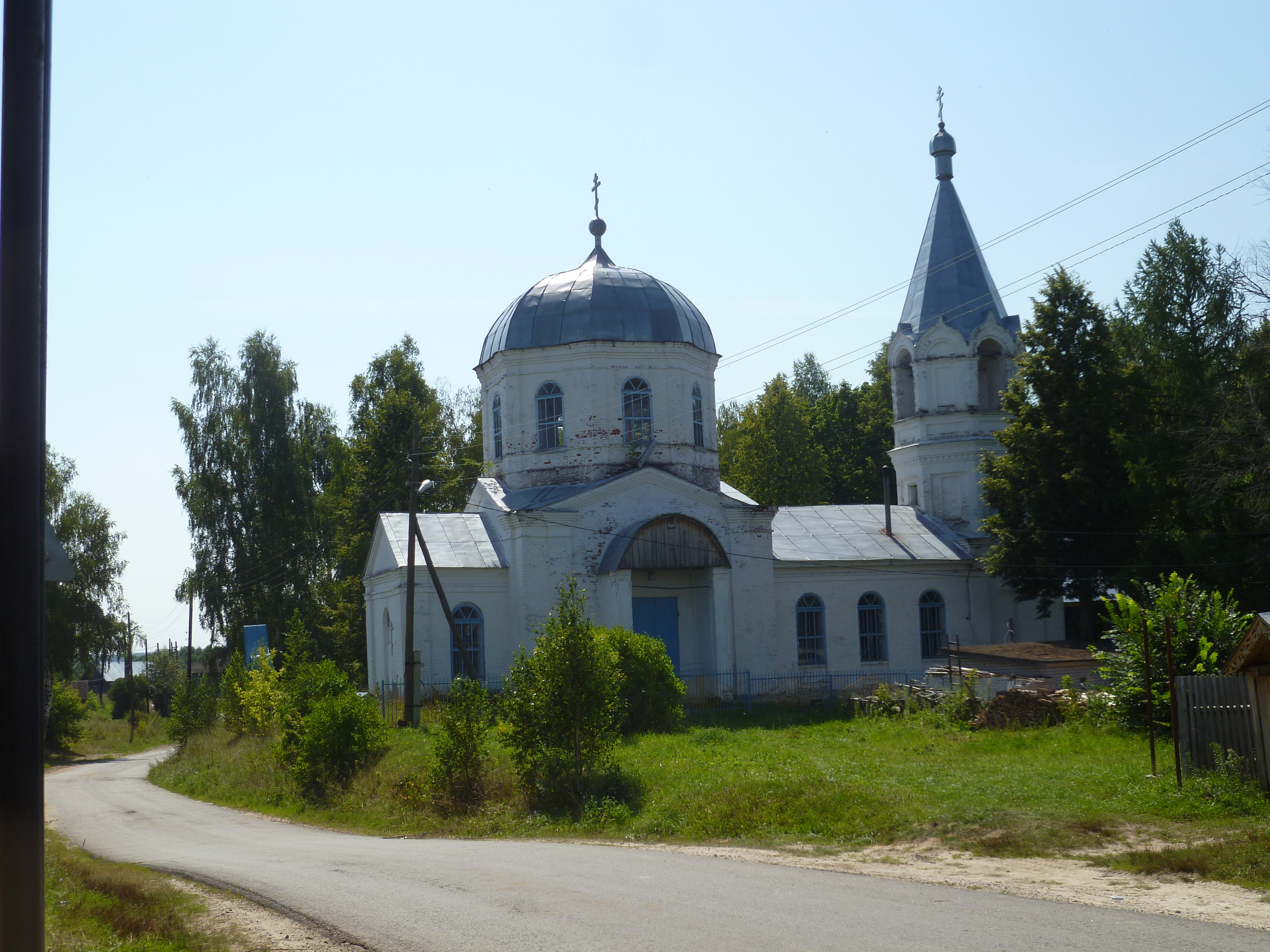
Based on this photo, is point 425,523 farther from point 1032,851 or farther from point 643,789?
point 1032,851

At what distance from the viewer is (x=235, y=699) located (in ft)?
100

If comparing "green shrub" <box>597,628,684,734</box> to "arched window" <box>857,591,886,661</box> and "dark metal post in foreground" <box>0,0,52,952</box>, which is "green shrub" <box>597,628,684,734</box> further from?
"dark metal post in foreground" <box>0,0,52,952</box>

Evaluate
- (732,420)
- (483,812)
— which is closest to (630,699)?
(483,812)

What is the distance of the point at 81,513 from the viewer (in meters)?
43.7

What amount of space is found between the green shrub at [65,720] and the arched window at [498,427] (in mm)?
20813

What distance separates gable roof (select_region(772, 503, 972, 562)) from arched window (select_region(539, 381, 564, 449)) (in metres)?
6.39

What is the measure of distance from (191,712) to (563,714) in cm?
2202

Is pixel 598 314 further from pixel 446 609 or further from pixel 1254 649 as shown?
pixel 1254 649

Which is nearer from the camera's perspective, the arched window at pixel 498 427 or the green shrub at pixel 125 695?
the arched window at pixel 498 427

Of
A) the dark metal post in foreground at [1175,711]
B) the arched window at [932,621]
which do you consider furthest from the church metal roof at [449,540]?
the dark metal post in foreground at [1175,711]

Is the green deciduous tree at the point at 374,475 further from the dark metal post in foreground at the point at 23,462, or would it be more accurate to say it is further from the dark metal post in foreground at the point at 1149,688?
the dark metal post in foreground at the point at 23,462

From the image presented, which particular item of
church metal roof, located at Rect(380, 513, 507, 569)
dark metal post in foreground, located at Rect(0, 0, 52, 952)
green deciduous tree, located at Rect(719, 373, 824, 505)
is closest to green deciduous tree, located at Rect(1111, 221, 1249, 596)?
church metal roof, located at Rect(380, 513, 507, 569)

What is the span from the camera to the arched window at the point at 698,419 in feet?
97.3

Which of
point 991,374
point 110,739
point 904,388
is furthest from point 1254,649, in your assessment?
point 110,739
